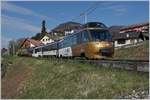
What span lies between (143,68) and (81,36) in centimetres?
1234

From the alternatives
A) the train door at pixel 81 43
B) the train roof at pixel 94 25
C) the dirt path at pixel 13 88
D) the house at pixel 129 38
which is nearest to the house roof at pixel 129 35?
the house at pixel 129 38

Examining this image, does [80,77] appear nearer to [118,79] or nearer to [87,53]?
[118,79]

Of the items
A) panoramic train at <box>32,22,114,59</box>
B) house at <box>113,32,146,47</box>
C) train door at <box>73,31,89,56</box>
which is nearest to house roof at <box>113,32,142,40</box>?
house at <box>113,32,146,47</box>

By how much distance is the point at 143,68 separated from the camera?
47.8 feet

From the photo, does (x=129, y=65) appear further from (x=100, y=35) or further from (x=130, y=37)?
(x=130, y=37)

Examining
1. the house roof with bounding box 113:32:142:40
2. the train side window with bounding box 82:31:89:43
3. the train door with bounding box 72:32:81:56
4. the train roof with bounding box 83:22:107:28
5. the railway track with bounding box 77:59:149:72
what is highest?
the house roof with bounding box 113:32:142:40

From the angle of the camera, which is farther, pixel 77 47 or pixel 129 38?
pixel 129 38

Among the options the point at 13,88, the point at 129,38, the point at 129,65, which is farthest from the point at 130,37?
the point at 129,65

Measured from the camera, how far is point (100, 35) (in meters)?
25.5

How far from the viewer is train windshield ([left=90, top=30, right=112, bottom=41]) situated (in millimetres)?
25092

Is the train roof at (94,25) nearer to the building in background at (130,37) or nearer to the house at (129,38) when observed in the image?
the building in background at (130,37)

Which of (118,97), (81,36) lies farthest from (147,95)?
(81,36)

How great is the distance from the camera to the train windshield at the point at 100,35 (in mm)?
25092

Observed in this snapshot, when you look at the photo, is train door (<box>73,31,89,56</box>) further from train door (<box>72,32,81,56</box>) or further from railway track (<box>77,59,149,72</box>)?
railway track (<box>77,59,149,72</box>)
